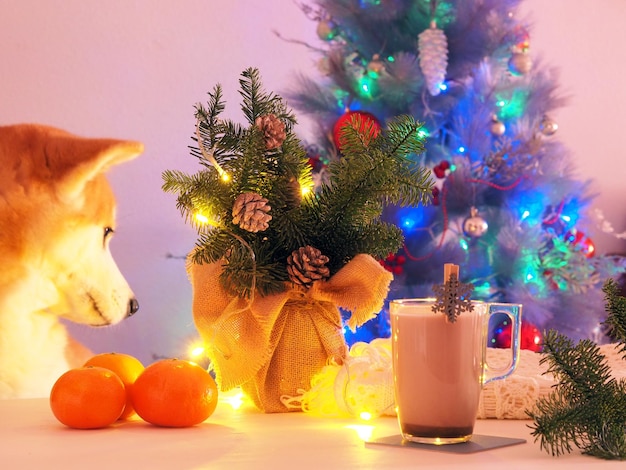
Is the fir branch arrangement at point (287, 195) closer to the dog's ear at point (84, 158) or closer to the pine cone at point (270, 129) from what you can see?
the pine cone at point (270, 129)

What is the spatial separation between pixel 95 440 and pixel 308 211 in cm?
35

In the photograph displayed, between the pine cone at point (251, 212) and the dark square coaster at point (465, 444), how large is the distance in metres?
0.27

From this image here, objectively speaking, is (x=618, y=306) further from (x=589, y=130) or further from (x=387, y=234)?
(x=589, y=130)

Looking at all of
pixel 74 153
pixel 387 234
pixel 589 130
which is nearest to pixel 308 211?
pixel 387 234

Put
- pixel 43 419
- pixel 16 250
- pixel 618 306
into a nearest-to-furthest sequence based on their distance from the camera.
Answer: pixel 618 306, pixel 43 419, pixel 16 250

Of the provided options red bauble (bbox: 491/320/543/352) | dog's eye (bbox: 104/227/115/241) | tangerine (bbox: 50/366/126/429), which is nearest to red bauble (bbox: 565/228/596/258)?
red bauble (bbox: 491/320/543/352)

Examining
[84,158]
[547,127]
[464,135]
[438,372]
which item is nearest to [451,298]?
[438,372]

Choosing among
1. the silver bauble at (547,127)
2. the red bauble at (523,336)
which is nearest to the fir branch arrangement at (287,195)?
the red bauble at (523,336)

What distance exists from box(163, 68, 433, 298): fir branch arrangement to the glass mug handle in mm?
210

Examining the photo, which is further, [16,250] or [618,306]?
[16,250]

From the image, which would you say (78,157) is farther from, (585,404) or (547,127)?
(547,127)

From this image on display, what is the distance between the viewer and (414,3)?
245 cm

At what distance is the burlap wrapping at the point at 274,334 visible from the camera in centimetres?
93

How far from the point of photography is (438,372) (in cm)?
72
